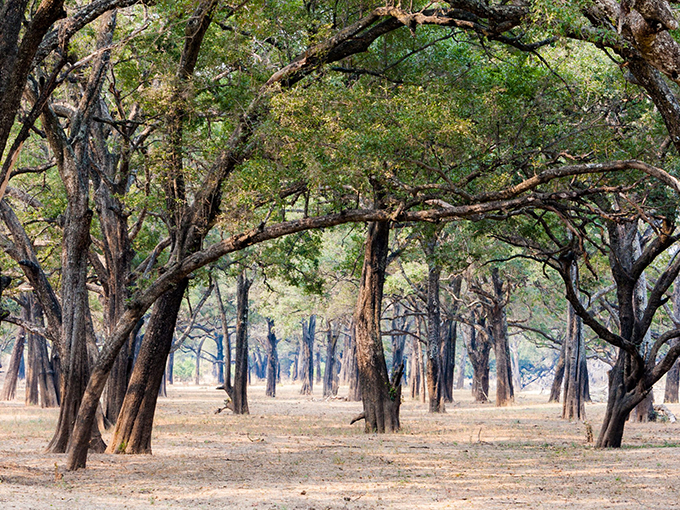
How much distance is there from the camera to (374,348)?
59.5 ft

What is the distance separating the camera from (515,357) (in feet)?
244

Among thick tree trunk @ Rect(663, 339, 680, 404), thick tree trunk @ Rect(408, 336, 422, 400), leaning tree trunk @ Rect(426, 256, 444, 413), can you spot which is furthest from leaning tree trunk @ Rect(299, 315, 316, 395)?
thick tree trunk @ Rect(663, 339, 680, 404)

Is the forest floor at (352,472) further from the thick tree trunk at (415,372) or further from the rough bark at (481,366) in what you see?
the thick tree trunk at (415,372)

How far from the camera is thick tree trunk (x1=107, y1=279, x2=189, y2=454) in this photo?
12773 millimetres

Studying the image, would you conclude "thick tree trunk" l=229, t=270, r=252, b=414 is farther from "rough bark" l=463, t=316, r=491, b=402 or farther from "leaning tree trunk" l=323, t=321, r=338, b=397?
"leaning tree trunk" l=323, t=321, r=338, b=397

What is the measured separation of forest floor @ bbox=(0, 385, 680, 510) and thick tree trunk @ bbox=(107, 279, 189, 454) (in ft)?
1.54

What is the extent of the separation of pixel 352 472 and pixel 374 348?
22.4ft

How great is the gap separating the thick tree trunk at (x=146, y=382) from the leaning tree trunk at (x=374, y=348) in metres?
6.46

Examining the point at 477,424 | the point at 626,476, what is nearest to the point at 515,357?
the point at 477,424

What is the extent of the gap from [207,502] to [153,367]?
4.62 m

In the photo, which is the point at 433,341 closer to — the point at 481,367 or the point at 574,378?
the point at 574,378

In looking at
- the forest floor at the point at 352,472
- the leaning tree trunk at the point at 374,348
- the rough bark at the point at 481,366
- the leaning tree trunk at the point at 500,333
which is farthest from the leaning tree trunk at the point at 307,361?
the leaning tree trunk at the point at 374,348

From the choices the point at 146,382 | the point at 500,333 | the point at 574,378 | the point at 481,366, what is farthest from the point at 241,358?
the point at 481,366

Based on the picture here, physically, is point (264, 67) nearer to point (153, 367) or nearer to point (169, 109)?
point (169, 109)
